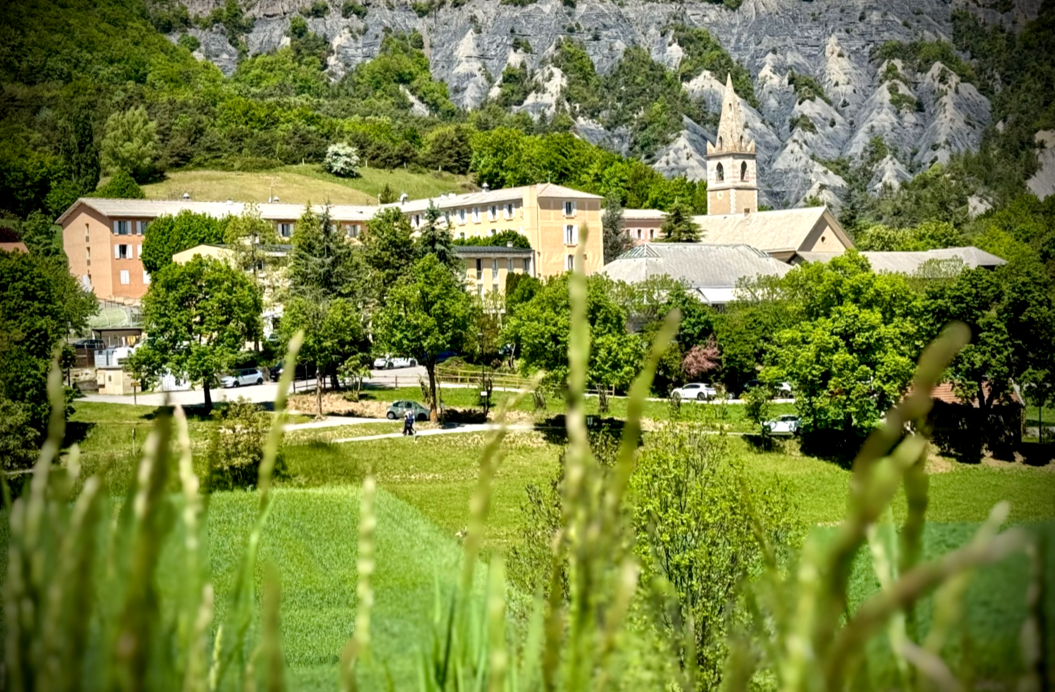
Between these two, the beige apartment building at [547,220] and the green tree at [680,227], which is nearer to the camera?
the beige apartment building at [547,220]

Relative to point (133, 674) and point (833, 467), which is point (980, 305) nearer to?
point (833, 467)

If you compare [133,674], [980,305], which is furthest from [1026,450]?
[133,674]

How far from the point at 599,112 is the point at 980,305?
10593cm

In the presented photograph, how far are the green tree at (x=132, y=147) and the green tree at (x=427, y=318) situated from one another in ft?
144

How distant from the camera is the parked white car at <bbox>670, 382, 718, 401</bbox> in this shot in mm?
40844

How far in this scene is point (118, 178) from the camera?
235ft

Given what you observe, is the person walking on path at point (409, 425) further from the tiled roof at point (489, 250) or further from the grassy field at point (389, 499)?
the tiled roof at point (489, 250)

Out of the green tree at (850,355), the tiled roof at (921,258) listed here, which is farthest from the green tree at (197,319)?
the tiled roof at (921,258)

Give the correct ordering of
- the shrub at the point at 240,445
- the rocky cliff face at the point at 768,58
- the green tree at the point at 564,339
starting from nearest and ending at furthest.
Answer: the shrub at the point at 240,445 < the green tree at the point at 564,339 < the rocky cliff face at the point at 768,58

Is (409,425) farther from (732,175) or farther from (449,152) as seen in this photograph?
(449,152)

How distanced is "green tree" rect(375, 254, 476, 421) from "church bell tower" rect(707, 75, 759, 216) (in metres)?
49.3

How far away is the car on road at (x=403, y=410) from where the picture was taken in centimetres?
3706

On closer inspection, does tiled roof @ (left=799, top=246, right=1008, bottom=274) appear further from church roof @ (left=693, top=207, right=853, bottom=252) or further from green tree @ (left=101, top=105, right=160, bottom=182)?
green tree @ (left=101, top=105, right=160, bottom=182)

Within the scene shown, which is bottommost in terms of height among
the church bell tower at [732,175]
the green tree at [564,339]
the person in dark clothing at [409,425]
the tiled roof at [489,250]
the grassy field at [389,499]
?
the grassy field at [389,499]
